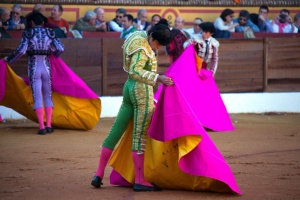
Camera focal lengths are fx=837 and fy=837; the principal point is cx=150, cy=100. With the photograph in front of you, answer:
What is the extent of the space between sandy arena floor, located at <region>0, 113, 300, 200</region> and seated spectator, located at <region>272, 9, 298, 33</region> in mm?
3073

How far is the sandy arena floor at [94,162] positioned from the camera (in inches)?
229

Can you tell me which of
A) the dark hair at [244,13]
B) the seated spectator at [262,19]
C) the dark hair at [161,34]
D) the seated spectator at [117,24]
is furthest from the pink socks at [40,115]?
the seated spectator at [262,19]

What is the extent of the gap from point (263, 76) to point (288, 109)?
25.9 inches

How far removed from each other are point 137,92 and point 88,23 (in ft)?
21.5

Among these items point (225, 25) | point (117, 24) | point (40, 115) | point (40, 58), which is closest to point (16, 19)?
point (117, 24)

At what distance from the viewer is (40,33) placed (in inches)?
364

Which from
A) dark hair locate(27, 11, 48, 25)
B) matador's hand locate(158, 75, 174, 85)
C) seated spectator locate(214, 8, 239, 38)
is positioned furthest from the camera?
seated spectator locate(214, 8, 239, 38)

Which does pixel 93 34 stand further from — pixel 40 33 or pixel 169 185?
pixel 169 185

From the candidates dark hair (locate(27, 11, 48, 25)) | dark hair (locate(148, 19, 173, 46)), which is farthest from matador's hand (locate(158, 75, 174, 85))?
dark hair (locate(27, 11, 48, 25))

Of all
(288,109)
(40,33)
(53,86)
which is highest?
(40,33)

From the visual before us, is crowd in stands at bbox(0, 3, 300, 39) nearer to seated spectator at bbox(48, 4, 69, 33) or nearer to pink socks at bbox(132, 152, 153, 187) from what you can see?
seated spectator at bbox(48, 4, 69, 33)

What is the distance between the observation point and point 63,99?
32.6 feet

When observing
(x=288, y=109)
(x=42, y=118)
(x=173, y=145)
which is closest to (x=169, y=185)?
(x=173, y=145)

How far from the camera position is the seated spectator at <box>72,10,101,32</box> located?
12000 mm
